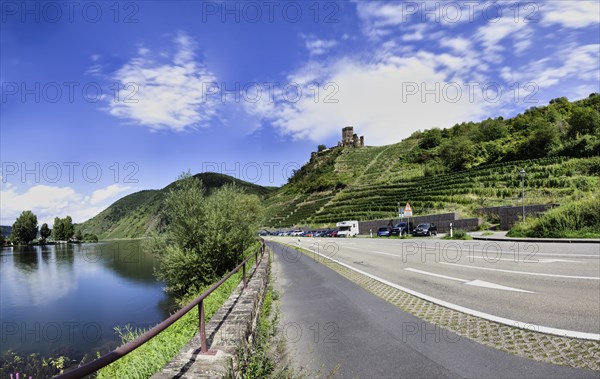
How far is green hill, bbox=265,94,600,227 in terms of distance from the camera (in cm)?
4550

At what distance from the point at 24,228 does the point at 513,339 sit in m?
161

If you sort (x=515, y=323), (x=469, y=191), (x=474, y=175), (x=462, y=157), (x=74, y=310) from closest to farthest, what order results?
1. (x=515, y=323)
2. (x=74, y=310)
3. (x=469, y=191)
4. (x=474, y=175)
5. (x=462, y=157)

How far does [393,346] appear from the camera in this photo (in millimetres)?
5156

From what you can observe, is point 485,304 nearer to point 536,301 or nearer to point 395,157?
point 536,301

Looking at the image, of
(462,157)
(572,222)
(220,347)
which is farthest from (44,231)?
(220,347)

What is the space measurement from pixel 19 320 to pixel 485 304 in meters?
23.3

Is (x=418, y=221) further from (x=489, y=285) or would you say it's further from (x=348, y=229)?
(x=489, y=285)

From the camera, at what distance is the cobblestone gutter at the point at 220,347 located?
3461 mm

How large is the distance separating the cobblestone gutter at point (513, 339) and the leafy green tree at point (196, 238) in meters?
12.8

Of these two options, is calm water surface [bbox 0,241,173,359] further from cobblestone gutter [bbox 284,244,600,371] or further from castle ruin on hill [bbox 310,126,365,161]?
castle ruin on hill [bbox 310,126,365,161]

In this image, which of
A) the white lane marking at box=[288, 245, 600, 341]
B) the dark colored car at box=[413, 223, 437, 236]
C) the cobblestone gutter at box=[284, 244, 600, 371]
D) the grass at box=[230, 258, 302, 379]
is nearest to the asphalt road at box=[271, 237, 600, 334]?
the white lane marking at box=[288, 245, 600, 341]

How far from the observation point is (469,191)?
50594 millimetres

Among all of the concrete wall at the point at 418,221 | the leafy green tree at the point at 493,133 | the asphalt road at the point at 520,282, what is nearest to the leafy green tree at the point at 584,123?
the leafy green tree at the point at 493,133

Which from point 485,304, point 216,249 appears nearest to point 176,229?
point 216,249
